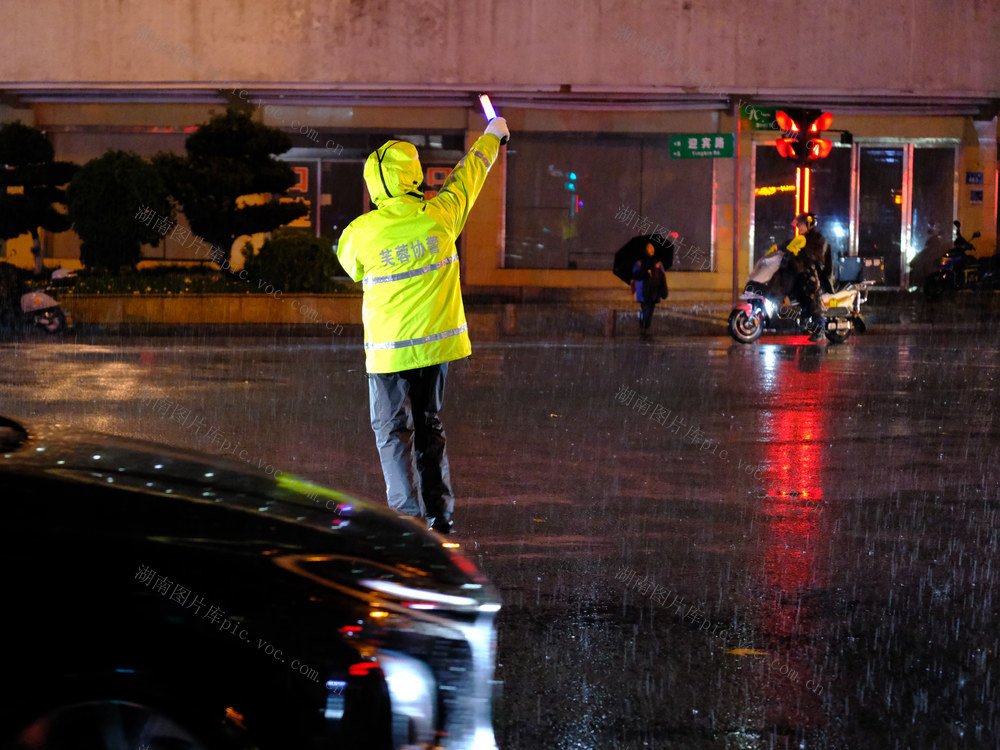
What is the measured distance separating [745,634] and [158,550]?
9.18ft

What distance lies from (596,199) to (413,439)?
23.4 m

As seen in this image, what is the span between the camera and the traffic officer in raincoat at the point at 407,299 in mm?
5973

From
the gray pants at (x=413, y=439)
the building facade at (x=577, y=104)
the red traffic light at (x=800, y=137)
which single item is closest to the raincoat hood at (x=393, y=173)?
the gray pants at (x=413, y=439)

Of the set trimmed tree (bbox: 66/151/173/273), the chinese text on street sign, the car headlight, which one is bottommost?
the car headlight

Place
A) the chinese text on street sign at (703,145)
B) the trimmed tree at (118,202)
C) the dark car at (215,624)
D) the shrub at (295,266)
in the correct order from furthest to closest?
the chinese text on street sign at (703,145) < the shrub at (295,266) < the trimmed tree at (118,202) < the dark car at (215,624)

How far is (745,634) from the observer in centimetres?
492

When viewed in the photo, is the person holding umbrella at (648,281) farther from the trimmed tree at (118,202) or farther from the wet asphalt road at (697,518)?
the trimmed tree at (118,202)

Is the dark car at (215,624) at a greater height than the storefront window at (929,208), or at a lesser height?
lesser

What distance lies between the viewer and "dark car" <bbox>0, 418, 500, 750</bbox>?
2521 mm

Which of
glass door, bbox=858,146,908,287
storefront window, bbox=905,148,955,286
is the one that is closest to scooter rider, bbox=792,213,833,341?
glass door, bbox=858,146,908,287

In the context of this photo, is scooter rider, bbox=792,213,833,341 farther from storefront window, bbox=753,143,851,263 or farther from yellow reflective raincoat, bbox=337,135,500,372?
yellow reflective raincoat, bbox=337,135,500,372

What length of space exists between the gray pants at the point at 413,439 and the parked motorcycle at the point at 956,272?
72.6ft

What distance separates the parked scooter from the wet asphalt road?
4.02 meters

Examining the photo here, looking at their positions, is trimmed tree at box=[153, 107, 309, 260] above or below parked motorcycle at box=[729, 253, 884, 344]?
above
